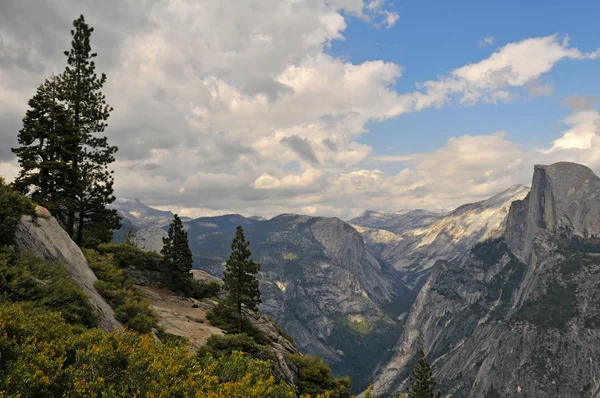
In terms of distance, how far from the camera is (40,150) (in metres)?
32.8

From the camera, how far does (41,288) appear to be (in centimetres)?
1659

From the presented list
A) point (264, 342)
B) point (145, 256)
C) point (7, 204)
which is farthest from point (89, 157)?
point (264, 342)

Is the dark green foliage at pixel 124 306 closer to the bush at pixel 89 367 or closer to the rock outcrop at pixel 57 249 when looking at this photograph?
the rock outcrop at pixel 57 249

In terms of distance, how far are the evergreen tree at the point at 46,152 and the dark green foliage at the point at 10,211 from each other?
1122cm

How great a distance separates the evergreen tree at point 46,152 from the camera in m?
32.5

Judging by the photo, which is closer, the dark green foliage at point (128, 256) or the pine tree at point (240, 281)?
the pine tree at point (240, 281)

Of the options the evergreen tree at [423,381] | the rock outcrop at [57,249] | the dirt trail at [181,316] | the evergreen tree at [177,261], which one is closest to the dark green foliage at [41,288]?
the rock outcrop at [57,249]

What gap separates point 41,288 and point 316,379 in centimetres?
2108

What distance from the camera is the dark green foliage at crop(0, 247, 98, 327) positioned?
1555cm

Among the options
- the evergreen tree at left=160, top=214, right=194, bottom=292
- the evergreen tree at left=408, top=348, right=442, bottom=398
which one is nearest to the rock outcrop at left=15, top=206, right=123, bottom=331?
the evergreen tree at left=160, top=214, right=194, bottom=292

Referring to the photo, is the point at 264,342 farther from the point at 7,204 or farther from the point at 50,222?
the point at 7,204

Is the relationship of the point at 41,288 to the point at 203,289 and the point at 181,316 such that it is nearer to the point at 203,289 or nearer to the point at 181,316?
the point at 181,316

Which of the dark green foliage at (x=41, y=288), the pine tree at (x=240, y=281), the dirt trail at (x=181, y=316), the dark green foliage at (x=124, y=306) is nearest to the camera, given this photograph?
the dark green foliage at (x=41, y=288)

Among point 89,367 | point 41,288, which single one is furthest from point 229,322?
point 89,367
